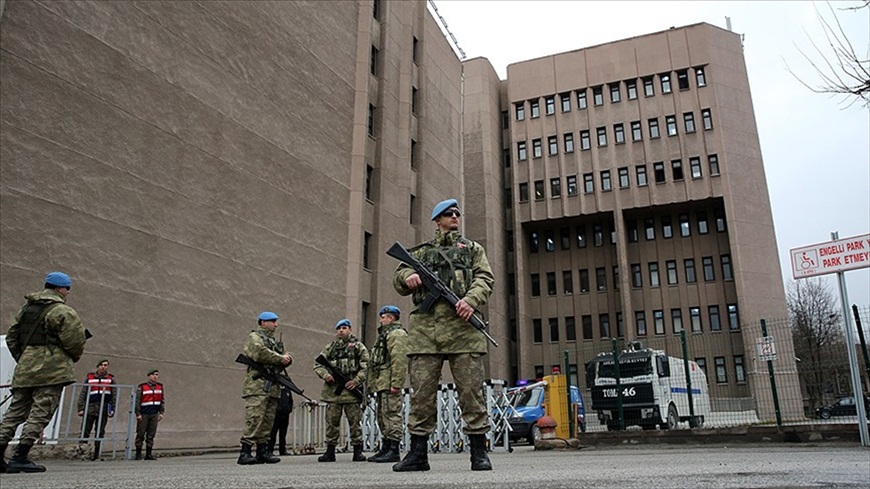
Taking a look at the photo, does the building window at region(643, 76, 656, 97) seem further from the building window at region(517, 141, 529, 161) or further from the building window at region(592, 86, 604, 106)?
the building window at region(517, 141, 529, 161)

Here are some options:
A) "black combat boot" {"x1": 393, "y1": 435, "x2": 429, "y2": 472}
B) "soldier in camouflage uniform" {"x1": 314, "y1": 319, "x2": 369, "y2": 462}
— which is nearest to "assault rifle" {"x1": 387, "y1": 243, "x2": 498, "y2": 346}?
"black combat boot" {"x1": 393, "y1": 435, "x2": 429, "y2": 472}

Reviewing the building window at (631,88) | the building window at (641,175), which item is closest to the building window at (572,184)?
the building window at (641,175)

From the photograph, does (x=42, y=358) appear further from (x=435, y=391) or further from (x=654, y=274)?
(x=654, y=274)

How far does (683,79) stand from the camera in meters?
44.5

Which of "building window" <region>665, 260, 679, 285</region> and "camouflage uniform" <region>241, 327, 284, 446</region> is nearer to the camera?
"camouflage uniform" <region>241, 327, 284, 446</region>

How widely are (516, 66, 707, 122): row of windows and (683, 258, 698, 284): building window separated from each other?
11.5m

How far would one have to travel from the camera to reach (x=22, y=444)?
23.8 feet

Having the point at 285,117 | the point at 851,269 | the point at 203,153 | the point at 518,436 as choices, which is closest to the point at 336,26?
the point at 285,117

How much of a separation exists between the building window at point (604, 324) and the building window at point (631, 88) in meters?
15.1

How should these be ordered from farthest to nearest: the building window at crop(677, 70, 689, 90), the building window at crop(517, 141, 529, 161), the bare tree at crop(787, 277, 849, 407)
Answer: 1. the building window at crop(517, 141, 529, 161)
2. the building window at crop(677, 70, 689, 90)
3. the bare tree at crop(787, 277, 849, 407)

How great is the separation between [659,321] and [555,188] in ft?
37.6

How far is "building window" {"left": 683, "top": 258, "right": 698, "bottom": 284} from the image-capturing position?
43328mm

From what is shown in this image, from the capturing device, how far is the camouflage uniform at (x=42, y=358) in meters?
7.42

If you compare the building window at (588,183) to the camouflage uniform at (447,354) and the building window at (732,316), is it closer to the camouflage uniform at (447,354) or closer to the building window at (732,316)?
the building window at (732,316)
